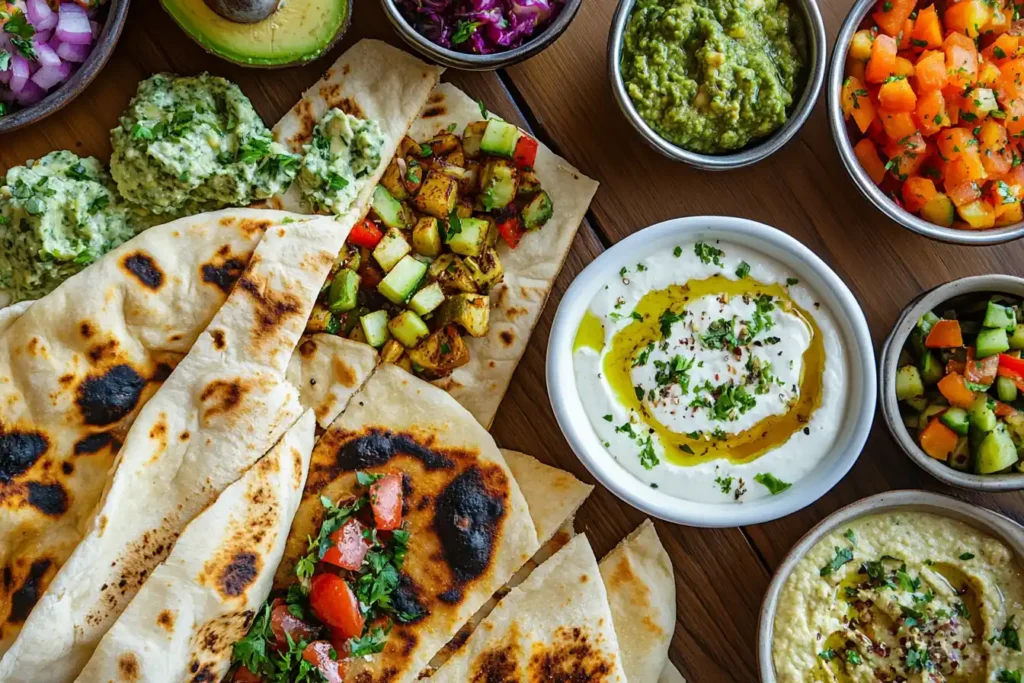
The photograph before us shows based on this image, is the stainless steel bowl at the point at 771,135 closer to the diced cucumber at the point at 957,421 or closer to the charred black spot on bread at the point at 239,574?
the diced cucumber at the point at 957,421

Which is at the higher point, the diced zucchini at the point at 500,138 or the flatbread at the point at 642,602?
the diced zucchini at the point at 500,138

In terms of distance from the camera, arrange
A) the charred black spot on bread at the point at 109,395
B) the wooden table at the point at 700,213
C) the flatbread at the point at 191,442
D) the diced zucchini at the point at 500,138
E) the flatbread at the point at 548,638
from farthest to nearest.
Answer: the wooden table at the point at 700,213
the diced zucchini at the point at 500,138
the flatbread at the point at 548,638
the charred black spot on bread at the point at 109,395
the flatbread at the point at 191,442

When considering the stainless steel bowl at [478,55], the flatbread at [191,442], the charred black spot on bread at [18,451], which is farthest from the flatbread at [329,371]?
the stainless steel bowl at [478,55]

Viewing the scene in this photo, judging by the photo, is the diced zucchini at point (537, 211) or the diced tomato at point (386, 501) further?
the diced zucchini at point (537, 211)

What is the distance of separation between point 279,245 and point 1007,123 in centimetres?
261

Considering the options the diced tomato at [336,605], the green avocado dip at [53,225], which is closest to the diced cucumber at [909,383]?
the diced tomato at [336,605]

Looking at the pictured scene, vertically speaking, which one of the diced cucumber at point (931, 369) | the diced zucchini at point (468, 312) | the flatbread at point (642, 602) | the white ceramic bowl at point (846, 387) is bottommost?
the flatbread at point (642, 602)

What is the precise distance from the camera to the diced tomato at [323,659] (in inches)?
122

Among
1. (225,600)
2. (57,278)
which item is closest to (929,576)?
(225,600)

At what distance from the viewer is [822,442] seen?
3.20 m

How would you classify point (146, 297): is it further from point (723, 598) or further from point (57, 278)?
point (723, 598)

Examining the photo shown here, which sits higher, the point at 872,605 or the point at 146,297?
the point at 146,297

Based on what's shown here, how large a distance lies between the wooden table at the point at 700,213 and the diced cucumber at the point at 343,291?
0.73 metres

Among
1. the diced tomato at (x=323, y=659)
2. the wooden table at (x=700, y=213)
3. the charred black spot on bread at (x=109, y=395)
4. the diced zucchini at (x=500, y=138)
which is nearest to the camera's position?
the charred black spot on bread at (x=109, y=395)
